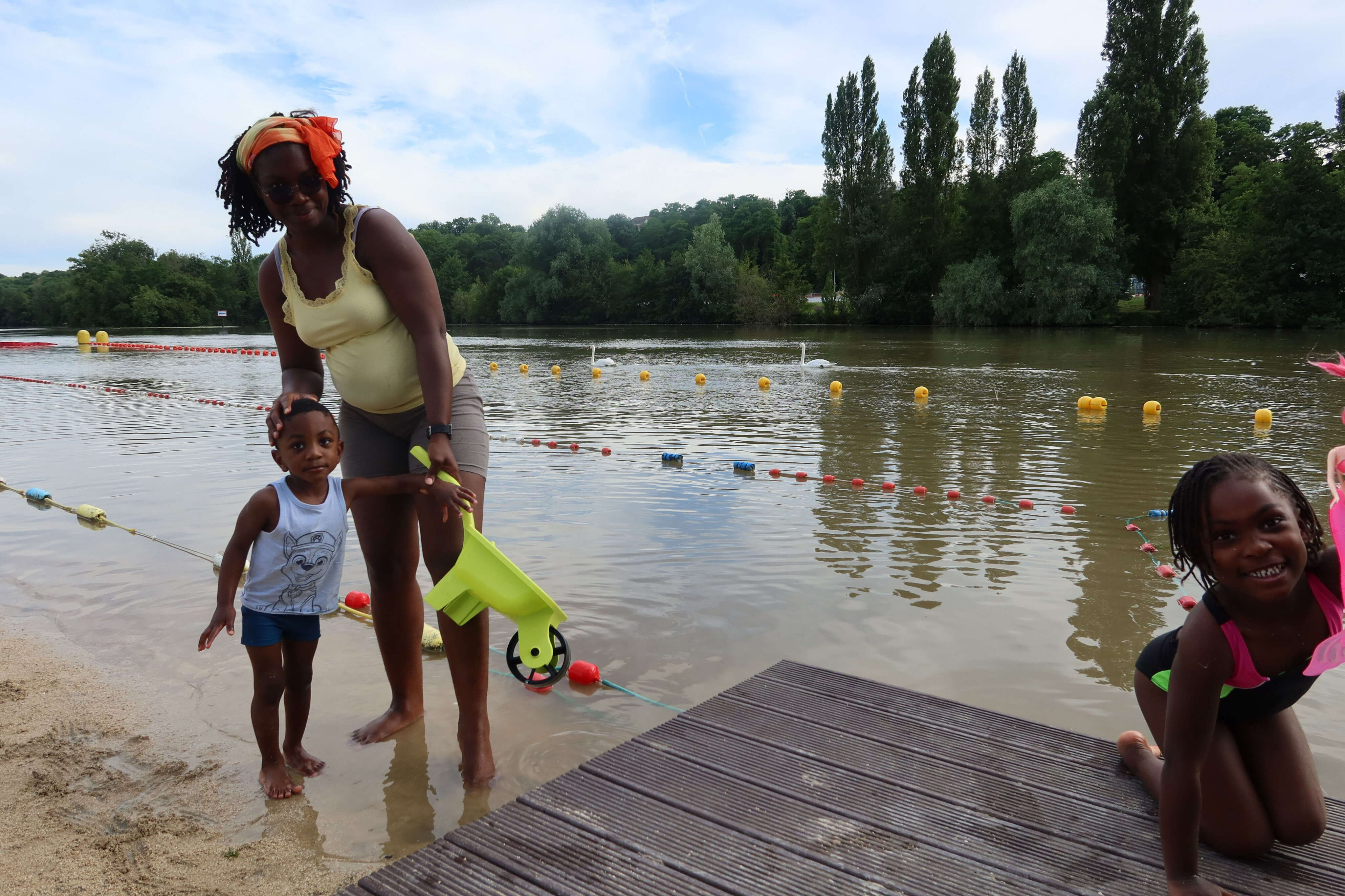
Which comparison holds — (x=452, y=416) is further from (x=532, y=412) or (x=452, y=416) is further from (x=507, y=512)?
(x=532, y=412)

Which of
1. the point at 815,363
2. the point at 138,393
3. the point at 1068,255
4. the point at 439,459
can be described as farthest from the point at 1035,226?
the point at 439,459

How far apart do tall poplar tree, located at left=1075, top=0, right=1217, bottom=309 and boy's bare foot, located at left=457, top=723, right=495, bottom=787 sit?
46.2 meters

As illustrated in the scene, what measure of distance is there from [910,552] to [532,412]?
9.41 meters

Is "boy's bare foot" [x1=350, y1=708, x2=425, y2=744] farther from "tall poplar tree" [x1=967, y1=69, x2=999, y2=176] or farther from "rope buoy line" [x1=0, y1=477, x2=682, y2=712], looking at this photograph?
"tall poplar tree" [x1=967, y1=69, x2=999, y2=176]

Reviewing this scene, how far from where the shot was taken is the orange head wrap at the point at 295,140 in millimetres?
2787

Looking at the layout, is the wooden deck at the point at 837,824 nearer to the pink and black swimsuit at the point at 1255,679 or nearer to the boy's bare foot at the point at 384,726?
the pink and black swimsuit at the point at 1255,679

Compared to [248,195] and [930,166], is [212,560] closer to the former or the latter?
[248,195]

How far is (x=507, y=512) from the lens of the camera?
722 cm

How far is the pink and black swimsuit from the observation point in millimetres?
2236

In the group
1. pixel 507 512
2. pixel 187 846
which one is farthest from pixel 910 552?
pixel 187 846

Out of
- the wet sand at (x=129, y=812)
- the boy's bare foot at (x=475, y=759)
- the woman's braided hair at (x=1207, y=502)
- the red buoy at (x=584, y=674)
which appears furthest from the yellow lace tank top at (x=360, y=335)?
the woman's braided hair at (x=1207, y=502)

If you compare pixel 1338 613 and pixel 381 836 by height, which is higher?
pixel 1338 613

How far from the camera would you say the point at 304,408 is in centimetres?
283

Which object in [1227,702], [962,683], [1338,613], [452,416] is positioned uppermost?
[452,416]
